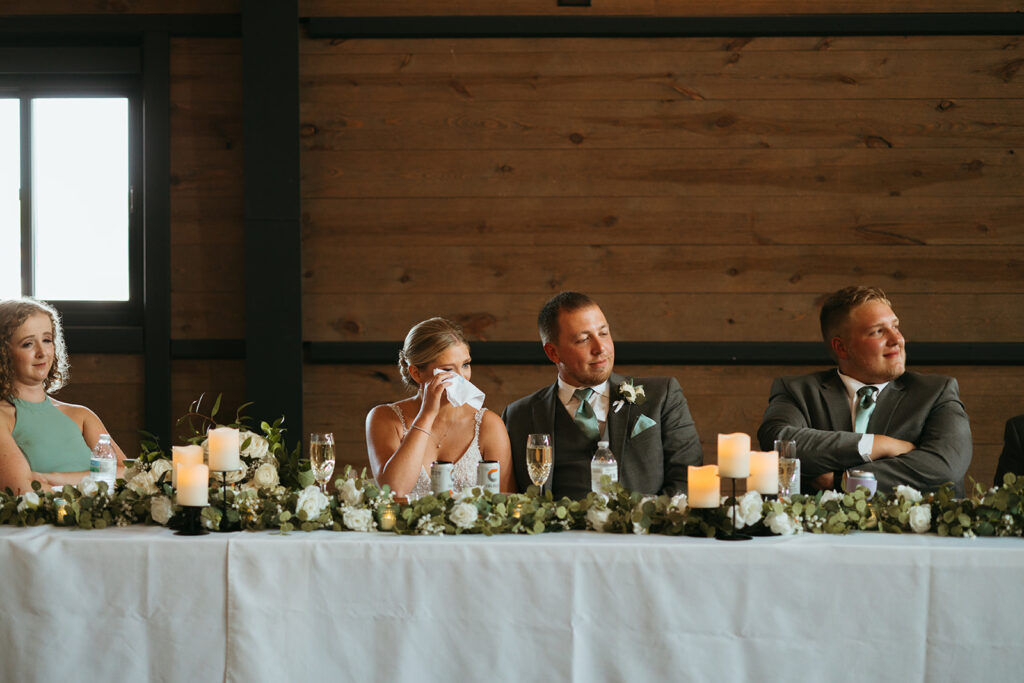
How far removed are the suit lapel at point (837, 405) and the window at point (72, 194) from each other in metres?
3.06

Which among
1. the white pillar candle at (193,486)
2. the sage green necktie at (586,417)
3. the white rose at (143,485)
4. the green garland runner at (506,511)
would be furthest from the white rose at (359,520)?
the sage green necktie at (586,417)

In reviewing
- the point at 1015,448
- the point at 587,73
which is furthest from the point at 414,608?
A: the point at 587,73

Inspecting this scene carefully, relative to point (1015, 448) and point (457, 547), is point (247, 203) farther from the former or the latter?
point (1015, 448)

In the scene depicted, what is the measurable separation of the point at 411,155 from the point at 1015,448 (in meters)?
2.65

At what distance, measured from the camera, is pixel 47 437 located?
9.13ft

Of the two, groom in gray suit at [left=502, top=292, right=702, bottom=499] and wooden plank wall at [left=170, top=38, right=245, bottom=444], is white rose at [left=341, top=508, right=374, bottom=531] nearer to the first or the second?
groom in gray suit at [left=502, top=292, right=702, bottom=499]

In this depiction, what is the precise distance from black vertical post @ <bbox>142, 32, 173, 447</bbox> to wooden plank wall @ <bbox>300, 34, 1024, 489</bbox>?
0.63 m

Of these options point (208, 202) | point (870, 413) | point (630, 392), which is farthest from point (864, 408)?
point (208, 202)

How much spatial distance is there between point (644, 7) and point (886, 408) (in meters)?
2.13

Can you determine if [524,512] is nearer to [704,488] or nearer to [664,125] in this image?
[704,488]

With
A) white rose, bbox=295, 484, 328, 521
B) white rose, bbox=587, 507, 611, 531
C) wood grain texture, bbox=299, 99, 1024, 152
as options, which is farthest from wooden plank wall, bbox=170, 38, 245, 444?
white rose, bbox=587, 507, 611, 531

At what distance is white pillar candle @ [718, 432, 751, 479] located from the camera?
5.76 ft

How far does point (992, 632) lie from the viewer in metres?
1.63

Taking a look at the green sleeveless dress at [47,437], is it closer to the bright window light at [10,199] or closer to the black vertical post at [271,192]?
the black vertical post at [271,192]
